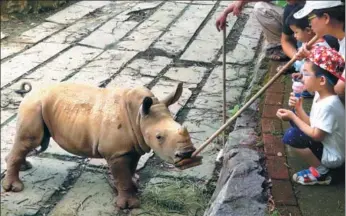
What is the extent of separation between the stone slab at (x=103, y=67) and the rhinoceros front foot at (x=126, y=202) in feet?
7.74

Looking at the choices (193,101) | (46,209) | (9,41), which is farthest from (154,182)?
(9,41)

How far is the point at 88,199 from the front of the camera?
439 cm

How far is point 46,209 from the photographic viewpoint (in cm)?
427

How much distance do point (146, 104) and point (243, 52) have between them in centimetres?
373

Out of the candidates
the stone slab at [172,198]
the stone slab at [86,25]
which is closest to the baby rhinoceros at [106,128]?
the stone slab at [172,198]

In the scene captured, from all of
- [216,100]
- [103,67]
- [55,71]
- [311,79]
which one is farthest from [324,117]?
[55,71]

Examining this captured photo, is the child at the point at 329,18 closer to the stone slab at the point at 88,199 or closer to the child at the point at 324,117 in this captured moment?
the child at the point at 324,117

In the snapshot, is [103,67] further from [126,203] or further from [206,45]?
[126,203]

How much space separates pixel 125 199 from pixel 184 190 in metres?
0.47

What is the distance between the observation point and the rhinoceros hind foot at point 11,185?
4461 millimetres

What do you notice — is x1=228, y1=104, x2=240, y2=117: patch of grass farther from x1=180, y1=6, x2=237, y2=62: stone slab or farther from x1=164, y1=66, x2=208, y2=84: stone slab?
x1=180, y1=6, x2=237, y2=62: stone slab

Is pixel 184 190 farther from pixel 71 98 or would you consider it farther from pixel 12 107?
pixel 12 107

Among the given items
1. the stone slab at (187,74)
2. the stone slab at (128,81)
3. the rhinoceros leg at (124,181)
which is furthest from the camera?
the stone slab at (187,74)

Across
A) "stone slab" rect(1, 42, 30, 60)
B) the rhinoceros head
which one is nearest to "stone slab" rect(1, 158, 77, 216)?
the rhinoceros head
